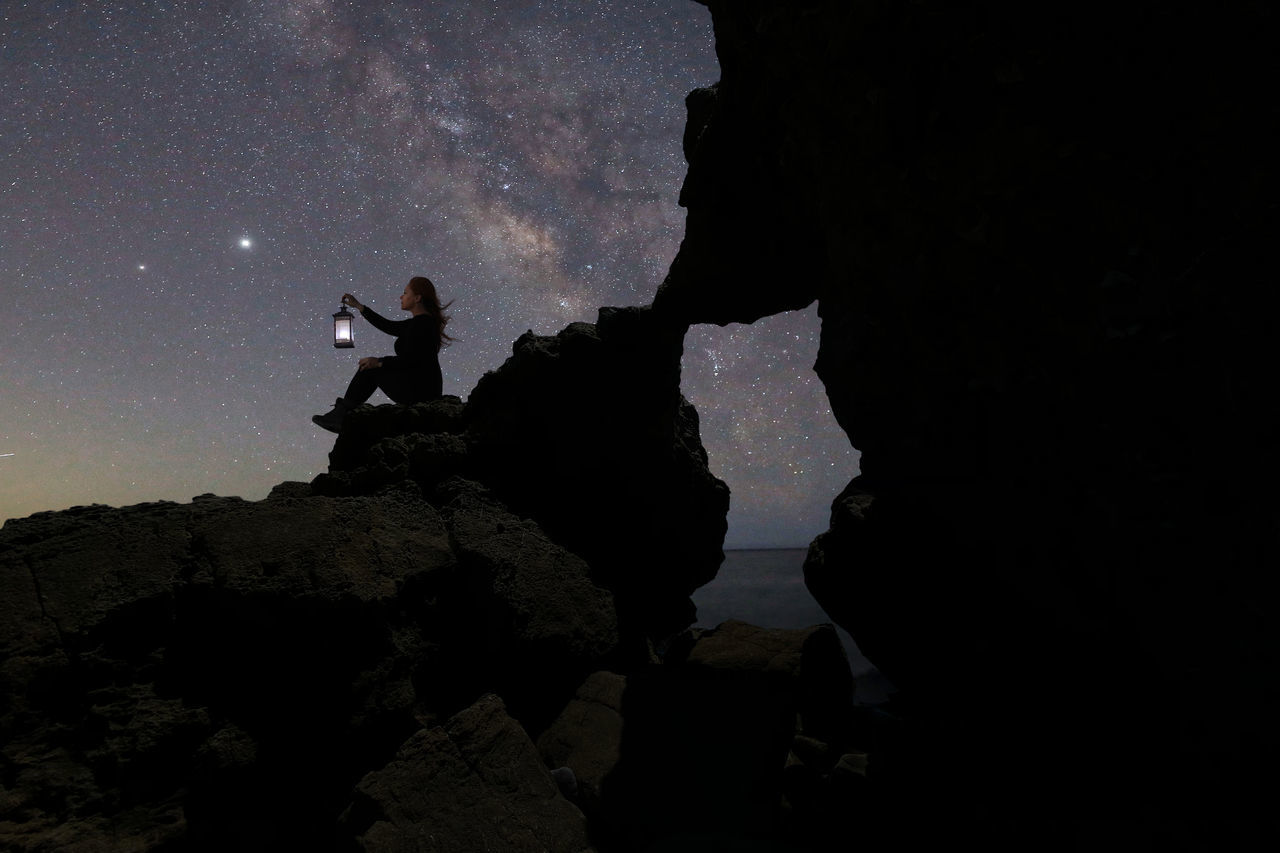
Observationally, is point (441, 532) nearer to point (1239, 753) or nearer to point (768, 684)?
point (768, 684)

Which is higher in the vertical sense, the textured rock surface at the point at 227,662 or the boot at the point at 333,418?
the boot at the point at 333,418

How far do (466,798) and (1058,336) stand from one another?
3.71m

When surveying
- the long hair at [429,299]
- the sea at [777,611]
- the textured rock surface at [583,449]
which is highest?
the long hair at [429,299]

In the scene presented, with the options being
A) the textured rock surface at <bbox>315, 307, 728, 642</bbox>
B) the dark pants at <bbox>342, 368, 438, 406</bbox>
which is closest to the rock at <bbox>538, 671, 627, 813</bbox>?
the textured rock surface at <bbox>315, 307, 728, 642</bbox>

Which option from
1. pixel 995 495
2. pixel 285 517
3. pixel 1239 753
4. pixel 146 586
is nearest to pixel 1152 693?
pixel 1239 753

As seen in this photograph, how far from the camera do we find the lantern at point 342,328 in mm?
6055

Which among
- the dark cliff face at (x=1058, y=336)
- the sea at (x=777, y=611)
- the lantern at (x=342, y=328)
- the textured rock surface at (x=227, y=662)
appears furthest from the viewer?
the sea at (x=777, y=611)

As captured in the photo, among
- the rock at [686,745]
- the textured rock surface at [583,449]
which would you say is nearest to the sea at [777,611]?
the textured rock surface at [583,449]

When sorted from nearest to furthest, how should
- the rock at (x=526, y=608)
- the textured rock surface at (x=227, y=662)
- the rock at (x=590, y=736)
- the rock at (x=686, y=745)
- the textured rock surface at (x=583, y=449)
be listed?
the textured rock surface at (x=227, y=662), the rock at (x=686, y=745), the rock at (x=590, y=736), the rock at (x=526, y=608), the textured rock surface at (x=583, y=449)

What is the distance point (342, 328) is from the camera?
6055 mm

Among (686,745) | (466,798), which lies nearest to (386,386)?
(466,798)

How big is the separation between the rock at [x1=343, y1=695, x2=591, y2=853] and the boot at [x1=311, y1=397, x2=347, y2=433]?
4.50m

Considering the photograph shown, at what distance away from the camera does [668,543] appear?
6367 millimetres

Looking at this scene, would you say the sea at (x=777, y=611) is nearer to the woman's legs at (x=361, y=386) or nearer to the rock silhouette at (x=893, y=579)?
the rock silhouette at (x=893, y=579)
